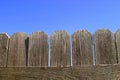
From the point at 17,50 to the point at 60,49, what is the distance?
1.75 feet

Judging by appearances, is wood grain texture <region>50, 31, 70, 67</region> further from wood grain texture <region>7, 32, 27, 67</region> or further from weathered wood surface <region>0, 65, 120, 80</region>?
wood grain texture <region>7, 32, 27, 67</region>

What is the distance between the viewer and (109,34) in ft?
7.67

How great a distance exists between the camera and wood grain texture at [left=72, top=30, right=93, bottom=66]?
88.2 inches

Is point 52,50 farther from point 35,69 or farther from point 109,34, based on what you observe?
point 109,34

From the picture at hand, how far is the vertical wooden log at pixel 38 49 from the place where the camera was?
7.57 ft

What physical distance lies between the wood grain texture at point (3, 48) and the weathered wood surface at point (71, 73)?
9.4 inches

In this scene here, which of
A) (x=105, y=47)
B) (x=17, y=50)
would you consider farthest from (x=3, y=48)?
(x=105, y=47)

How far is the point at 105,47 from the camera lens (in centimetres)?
229

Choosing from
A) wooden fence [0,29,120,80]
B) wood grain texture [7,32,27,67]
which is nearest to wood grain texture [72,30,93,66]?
wooden fence [0,29,120,80]

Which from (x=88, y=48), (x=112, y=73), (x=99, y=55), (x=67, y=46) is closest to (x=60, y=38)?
(x=67, y=46)

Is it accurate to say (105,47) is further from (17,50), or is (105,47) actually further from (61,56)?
(17,50)

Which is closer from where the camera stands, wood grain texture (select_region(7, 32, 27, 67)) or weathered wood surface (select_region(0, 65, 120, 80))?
weathered wood surface (select_region(0, 65, 120, 80))

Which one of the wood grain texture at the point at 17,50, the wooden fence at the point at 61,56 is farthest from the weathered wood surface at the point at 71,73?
the wood grain texture at the point at 17,50

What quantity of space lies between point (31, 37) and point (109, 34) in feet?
3.11
